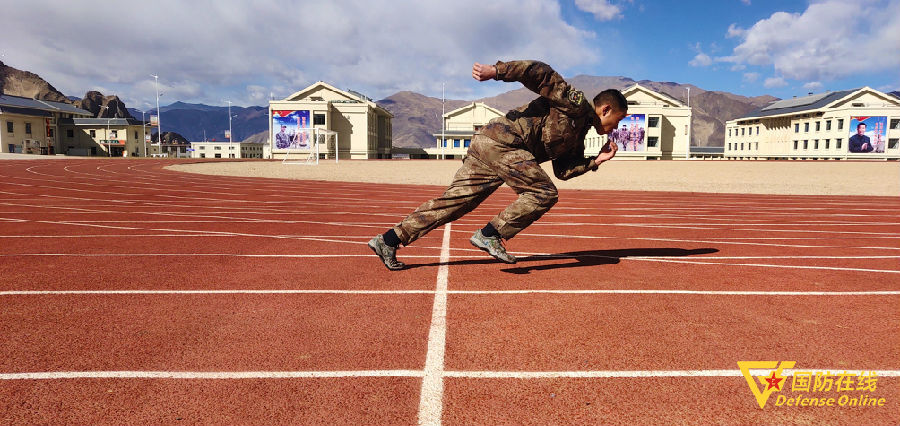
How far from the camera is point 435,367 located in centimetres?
239

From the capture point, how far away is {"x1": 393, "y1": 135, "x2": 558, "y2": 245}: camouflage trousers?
378 centimetres

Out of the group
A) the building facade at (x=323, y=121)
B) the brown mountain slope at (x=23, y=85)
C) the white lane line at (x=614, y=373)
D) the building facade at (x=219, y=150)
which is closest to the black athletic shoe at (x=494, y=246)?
the white lane line at (x=614, y=373)

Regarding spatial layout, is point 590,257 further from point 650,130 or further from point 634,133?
point 650,130

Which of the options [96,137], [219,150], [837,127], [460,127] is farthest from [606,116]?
[219,150]

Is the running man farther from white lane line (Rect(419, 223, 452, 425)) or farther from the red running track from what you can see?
white lane line (Rect(419, 223, 452, 425))

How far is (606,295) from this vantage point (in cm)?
362

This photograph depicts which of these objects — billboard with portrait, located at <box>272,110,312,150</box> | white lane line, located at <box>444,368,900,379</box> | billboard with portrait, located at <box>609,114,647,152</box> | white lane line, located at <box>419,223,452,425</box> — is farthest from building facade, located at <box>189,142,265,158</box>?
white lane line, located at <box>444,368,900,379</box>

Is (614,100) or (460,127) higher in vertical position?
(460,127)

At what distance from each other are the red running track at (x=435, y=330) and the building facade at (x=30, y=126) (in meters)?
76.5

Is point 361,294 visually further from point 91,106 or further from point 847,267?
point 91,106

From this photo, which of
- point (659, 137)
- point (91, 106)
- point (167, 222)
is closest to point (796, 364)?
point (167, 222)

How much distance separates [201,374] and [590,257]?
3753mm

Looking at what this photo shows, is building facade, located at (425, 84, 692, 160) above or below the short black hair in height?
above

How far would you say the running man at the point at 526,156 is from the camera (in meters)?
3.63
